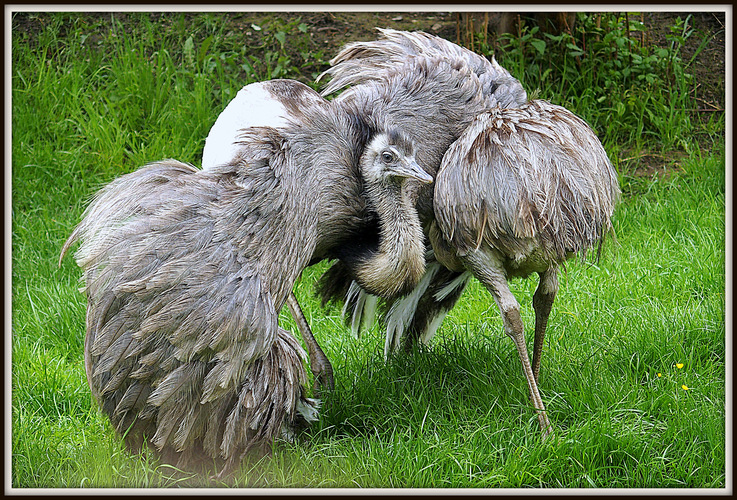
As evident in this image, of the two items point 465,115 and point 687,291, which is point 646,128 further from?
point 465,115

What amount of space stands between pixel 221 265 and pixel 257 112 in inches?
30.7

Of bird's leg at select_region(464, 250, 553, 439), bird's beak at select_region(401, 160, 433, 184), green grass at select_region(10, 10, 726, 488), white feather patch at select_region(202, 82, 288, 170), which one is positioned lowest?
green grass at select_region(10, 10, 726, 488)

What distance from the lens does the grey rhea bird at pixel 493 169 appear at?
13.2 ft

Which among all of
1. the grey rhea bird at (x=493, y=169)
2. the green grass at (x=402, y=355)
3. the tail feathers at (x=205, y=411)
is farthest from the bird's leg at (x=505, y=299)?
the tail feathers at (x=205, y=411)

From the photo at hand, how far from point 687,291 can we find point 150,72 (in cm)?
443

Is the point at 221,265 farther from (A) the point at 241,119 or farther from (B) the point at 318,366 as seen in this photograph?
(B) the point at 318,366

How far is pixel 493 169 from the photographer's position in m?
4.01

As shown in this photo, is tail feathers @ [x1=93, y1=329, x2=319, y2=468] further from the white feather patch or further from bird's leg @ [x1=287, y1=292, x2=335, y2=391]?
the white feather patch

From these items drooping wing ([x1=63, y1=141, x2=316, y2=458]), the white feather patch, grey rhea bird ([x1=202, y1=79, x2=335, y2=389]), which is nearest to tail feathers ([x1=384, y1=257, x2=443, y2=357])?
grey rhea bird ([x1=202, y1=79, x2=335, y2=389])

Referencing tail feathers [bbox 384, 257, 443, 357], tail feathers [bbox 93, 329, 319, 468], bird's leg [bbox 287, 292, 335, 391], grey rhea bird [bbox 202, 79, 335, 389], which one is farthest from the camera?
tail feathers [bbox 384, 257, 443, 357]

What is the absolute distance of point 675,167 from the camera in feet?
24.1

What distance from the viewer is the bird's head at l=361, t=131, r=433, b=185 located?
3999 mm

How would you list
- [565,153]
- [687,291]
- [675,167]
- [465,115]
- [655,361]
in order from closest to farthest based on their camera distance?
[565,153] → [465,115] → [655,361] → [687,291] → [675,167]

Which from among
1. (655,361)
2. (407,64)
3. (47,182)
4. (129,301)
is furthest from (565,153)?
(47,182)
